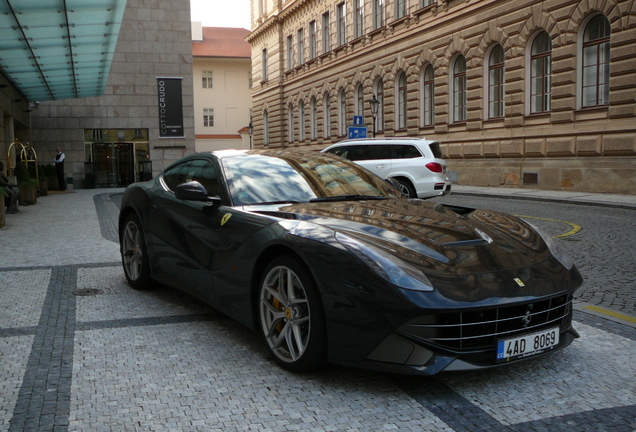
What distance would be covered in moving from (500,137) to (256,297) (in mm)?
20915

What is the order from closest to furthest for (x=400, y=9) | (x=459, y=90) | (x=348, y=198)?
1. (x=348, y=198)
2. (x=459, y=90)
3. (x=400, y=9)

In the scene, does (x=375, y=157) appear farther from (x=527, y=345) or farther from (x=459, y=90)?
(x=527, y=345)

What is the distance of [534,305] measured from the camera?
12.2ft

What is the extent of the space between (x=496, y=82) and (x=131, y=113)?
693 inches

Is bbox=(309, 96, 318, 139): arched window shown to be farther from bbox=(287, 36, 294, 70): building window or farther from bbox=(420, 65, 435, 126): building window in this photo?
bbox=(420, 65, 435, 126): building window

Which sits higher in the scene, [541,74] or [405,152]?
[541,74]

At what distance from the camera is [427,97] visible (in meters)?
29.1

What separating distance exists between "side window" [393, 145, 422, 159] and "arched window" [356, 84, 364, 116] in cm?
1761

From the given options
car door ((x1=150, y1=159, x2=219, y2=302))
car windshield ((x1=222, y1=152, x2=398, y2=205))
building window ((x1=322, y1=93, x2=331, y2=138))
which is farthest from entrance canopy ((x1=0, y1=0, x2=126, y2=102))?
building window ((x1=322, y1=93, x2=331, y2=138))

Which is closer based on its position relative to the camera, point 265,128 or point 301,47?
point 301,47

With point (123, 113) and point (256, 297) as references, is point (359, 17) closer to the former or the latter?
point (123, 113)

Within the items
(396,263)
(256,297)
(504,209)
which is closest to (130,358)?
(256,297)

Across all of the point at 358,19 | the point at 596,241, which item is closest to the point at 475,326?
the point at 596,241

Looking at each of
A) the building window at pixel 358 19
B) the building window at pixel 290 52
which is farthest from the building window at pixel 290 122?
the building window at pixel 358 19
